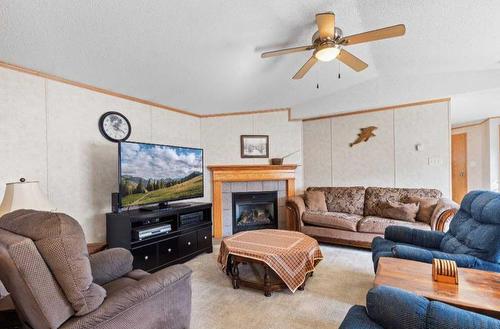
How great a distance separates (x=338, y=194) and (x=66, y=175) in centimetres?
413

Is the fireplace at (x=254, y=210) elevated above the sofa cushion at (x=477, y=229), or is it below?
below

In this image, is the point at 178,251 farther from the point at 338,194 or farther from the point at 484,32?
the point at 484,32

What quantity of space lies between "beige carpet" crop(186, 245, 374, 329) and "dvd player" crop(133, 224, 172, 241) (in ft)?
2.14

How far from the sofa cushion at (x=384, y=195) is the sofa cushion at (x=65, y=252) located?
3.95 metres

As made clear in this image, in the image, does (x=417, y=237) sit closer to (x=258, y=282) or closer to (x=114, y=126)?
(x=258, y=282)

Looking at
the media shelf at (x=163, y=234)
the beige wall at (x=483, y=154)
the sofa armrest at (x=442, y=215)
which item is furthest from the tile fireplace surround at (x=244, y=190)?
the beige wall at (x=483, y=154)

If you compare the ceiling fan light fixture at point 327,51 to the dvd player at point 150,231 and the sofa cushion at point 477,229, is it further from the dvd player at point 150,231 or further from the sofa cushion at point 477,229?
the dvd player at point 150,231

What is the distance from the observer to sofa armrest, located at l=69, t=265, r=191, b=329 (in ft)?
4.23

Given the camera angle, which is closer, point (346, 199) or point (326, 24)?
point (326, 24)

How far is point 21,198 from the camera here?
207 centimetres

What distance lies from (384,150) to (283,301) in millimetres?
3397

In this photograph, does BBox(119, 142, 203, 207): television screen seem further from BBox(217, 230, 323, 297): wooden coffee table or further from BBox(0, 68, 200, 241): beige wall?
BBox(217, 230, 323, 297): wooden coffee table

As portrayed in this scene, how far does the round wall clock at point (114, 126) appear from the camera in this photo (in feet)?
10.8

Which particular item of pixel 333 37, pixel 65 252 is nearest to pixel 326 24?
pixel 333 37
